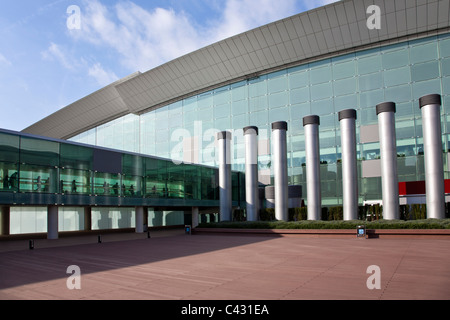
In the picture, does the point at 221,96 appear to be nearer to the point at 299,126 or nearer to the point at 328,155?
the point at 299,126

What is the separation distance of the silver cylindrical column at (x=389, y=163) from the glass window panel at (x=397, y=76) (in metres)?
8.00

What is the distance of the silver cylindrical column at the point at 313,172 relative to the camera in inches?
1203

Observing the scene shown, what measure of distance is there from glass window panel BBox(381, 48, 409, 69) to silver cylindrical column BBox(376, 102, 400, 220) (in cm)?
888

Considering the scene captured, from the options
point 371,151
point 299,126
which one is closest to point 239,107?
point 299,126

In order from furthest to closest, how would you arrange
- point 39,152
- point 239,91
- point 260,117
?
point 239,91 < point 260,117 < point 39,152

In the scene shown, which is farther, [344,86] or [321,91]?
[321,91]

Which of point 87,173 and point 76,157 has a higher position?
point 76,157

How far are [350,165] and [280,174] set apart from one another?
5884 millimetres

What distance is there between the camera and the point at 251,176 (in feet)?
112

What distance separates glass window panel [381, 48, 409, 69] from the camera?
35.1 meters

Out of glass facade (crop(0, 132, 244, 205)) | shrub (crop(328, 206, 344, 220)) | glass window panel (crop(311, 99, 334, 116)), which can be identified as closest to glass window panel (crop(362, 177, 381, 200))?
shrub (crop(328, 206, 344, 220))

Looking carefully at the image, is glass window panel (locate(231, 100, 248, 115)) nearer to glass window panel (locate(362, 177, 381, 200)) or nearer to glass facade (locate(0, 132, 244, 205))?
glass facade (locate(0, 132, 244, 205))

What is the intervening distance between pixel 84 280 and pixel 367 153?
29850mm
